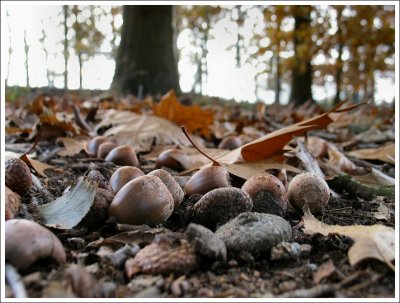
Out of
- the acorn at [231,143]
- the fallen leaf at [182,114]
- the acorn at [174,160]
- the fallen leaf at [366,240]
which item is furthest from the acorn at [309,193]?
the fallen leaf at [182,114]

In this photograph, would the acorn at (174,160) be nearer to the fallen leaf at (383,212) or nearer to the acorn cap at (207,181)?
the acorn cap at (207,181)

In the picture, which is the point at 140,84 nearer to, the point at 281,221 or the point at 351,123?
the point at 351,123

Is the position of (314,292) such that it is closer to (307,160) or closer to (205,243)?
(205,243)

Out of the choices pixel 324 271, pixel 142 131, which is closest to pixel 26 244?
pixel 324 271

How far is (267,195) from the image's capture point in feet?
3.95

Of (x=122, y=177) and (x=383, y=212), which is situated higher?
(x=122, y=177)

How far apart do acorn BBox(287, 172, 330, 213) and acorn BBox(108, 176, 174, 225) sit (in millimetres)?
407

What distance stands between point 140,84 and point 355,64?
30.2 ft

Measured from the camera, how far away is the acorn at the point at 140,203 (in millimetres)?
1067

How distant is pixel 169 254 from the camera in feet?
2.91

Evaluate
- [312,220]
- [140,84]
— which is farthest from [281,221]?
[140,84]

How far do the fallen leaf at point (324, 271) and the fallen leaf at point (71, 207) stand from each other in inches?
20.9

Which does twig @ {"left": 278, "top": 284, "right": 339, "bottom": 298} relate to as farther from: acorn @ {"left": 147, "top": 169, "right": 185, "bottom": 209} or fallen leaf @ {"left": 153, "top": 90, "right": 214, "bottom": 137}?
fallen leaf @ {"left": 153, "top": 90, "right": 214, "bottom": 137}

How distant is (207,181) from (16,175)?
1.73 ft
